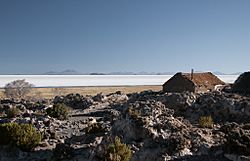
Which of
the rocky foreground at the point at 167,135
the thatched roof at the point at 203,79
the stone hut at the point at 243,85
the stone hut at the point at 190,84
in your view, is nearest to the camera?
the rocky foreground at the point at 167,135

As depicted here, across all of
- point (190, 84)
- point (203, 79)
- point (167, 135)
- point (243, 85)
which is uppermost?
point (203, 79)

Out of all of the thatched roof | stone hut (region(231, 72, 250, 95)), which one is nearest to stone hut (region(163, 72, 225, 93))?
the thatched roof

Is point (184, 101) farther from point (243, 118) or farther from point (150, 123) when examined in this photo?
point (150, 123)

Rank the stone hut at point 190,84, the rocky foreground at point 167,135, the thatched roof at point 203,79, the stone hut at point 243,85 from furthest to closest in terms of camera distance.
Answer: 1. the thatched roof at point 203,79
2. the stone hut at point 190,84
3. the stone hut at point 243,85
4. the rocky foreground at point 167,135

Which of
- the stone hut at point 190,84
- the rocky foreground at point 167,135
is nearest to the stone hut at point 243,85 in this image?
the rocky foreground at point 167,135

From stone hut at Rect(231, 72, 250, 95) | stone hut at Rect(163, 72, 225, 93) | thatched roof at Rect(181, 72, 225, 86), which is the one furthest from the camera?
thatched roof at Rect(181, 72, 225, 86)

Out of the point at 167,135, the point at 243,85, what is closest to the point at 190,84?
the point at 243,85

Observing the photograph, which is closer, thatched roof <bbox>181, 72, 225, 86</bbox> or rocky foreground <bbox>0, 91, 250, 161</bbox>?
rocky foreground <bbox>0, 91, 250, 161</bbox>

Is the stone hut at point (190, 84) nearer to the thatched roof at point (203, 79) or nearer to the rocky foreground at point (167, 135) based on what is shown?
the thatched roof at point (203, 79)

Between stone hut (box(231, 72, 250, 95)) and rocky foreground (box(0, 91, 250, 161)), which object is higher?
stone hut (box(231, 72, 250, 95))

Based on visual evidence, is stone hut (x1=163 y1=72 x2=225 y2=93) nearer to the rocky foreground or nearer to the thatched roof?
the thatched roof

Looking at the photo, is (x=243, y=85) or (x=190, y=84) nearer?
(x=243, y=85)

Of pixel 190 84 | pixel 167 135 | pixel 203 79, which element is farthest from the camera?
pixel 203 79

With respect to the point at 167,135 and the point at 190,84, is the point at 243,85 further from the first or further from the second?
the point at 167,135
